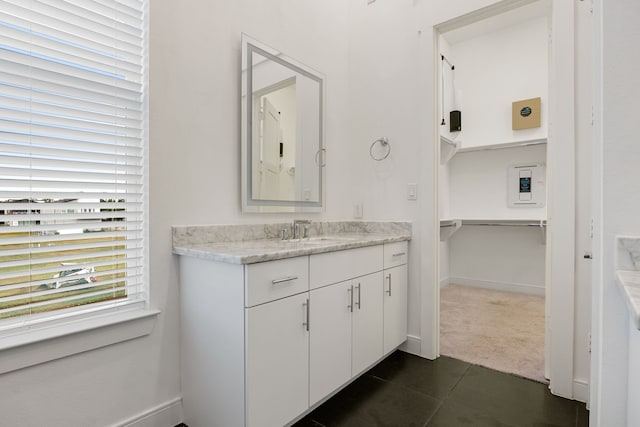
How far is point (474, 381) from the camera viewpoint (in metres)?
2.03

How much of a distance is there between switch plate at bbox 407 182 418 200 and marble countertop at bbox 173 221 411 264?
0.21 metres

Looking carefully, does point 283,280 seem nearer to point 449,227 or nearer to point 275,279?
point 275,279

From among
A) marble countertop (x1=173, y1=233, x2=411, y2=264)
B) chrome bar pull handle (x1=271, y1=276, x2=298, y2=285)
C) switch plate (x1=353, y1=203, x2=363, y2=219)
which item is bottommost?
chrome bar pull handle (x1=271, y1=276, x2=298, y2=285)

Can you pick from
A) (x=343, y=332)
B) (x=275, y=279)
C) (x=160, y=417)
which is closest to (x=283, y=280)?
(x=275, y=279)

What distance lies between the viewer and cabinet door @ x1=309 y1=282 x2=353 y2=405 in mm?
1622

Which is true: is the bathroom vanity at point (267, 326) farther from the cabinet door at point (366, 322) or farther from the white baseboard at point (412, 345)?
the white baseboard at point (412, 345)

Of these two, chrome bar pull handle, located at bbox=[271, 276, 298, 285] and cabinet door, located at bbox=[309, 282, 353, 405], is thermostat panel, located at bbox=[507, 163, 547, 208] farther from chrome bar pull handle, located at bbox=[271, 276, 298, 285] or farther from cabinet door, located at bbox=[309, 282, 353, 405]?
chrome bar pull handle, located at bbox=[271, 276, 298, 285]

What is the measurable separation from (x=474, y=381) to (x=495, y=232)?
8.85 feet

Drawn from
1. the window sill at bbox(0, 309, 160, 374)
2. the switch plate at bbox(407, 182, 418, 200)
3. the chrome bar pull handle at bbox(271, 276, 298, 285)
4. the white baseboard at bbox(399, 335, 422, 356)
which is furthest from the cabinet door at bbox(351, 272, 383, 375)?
the window sill at bbox(0, 309, 160, 374)

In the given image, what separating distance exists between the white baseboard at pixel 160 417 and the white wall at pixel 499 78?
4056 mm

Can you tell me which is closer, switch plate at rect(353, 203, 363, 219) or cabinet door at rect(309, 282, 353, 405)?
cabinet door at rect(309, 282, 353, 405)

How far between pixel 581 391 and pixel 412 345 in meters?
0.97

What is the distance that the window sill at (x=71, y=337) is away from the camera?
117 cm

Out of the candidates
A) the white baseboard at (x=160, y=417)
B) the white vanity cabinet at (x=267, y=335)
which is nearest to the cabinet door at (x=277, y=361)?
the white vanity cabinet at (x=267, y=335)
